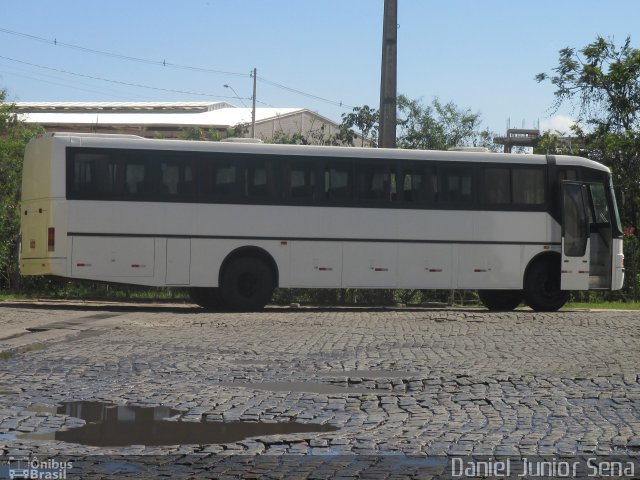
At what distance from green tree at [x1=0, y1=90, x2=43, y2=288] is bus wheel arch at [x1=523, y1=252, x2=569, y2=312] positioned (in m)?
12.2

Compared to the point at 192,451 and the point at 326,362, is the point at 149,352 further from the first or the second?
the point at 192,451

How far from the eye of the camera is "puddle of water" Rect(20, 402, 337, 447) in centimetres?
765

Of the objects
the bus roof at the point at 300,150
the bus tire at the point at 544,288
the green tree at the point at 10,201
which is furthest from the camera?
the green tree at the point at 10,201

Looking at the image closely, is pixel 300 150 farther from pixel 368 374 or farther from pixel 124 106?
pixel 124 106

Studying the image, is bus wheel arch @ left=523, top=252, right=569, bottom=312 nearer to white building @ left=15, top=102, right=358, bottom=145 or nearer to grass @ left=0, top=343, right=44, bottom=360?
grass @ left=0, top=343, right=44, bottom=360

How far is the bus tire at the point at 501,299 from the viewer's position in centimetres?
2647

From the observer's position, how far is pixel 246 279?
2362 centimetres

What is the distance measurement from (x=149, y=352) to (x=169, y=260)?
31.3ft

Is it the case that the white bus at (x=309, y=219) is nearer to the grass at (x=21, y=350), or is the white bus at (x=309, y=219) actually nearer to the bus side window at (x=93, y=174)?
the bus side window at (x=93, y=174)

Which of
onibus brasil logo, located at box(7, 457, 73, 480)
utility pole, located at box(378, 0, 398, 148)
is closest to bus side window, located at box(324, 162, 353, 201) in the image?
utility pole, located at box(378, 0, 398, 148)

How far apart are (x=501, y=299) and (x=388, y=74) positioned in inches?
243

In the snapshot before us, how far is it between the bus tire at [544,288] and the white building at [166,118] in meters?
44.9

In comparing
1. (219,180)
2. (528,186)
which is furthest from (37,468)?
(528,186)

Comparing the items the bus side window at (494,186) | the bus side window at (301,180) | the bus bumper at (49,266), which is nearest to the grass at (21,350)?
the bus bumper at (49,266)
